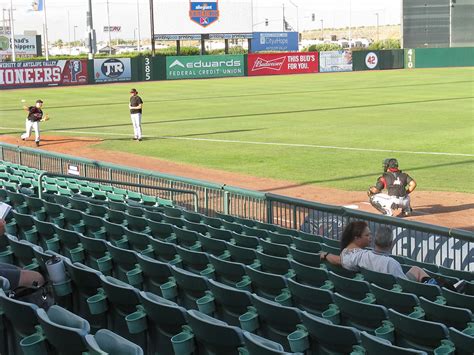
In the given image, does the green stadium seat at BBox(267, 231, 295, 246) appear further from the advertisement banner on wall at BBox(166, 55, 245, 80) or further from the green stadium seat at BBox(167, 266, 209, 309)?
A: the advertisement banner on wall at BBox(166, 55, 245, 80)

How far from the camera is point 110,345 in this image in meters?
4.46

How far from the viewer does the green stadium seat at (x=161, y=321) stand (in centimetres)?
538

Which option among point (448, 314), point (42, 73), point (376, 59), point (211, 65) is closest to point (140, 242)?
point (448, 314)

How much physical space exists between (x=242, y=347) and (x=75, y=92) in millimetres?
50604

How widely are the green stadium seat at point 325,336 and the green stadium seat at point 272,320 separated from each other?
0.14 m

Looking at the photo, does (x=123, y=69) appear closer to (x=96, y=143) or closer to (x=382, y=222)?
(x=96, y=143)

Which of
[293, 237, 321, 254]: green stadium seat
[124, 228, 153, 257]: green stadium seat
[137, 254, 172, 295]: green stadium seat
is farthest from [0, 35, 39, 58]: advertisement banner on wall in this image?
[137, 254, 172, 295]: green stadium seat

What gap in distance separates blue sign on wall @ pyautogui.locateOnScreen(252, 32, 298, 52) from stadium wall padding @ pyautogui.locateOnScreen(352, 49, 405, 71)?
69.5 ft

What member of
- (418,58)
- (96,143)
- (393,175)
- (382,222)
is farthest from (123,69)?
(382,222)

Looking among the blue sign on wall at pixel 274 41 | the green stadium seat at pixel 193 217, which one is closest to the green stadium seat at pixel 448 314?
the green stadium seat at pixel 193 217

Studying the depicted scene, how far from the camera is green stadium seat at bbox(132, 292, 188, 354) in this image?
5379mm

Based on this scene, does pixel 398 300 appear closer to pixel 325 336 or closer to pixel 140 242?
pixel 325 336

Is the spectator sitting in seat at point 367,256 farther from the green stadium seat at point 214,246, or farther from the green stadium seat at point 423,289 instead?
the green stadium seat at point 214,246

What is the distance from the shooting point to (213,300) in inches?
248
